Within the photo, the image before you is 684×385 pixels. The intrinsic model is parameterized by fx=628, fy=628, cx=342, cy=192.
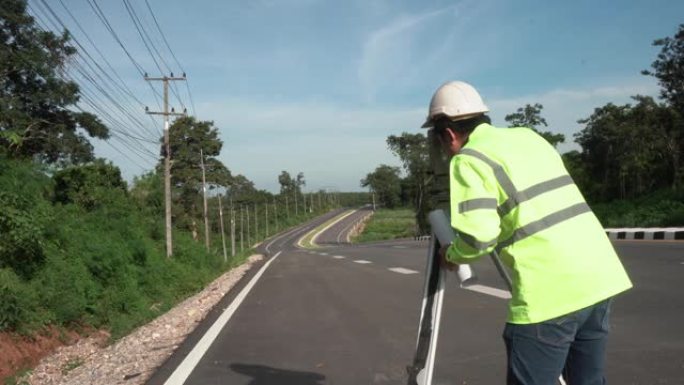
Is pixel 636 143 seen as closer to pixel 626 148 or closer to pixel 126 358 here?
pixel 626 148

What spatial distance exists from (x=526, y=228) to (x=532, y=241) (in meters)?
0.05

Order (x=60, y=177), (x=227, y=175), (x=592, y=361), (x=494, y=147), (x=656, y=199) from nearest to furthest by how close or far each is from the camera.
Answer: (x=494, y=147) → (x=592, y=361) → (x=60, y=177) → (x=656, y=199) → (x=227, y=175)

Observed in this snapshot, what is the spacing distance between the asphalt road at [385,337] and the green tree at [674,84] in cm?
2943

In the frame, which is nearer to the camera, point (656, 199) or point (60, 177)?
point (60, 177)

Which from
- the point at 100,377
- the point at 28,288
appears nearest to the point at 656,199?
the point at 28,288

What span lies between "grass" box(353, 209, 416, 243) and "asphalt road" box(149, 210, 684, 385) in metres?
72.0

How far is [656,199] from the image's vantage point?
35.9 m

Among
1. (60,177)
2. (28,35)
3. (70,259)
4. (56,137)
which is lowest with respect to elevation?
(70,259)

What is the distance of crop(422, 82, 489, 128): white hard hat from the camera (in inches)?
102

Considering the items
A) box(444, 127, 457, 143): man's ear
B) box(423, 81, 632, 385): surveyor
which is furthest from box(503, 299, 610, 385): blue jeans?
box(444, 127, 457, 143): man's ear

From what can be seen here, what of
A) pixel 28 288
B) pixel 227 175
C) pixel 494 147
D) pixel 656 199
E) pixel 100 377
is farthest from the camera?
pixel 227 175

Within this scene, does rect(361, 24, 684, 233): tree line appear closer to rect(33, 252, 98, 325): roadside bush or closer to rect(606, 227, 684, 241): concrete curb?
rect(606, 227, 684, 241): concrete curb

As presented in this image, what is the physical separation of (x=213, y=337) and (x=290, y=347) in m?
1.35

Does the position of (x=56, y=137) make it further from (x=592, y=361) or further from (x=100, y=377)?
(x=592, y=361)
